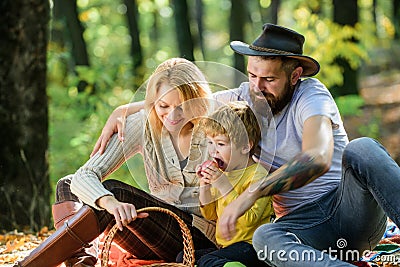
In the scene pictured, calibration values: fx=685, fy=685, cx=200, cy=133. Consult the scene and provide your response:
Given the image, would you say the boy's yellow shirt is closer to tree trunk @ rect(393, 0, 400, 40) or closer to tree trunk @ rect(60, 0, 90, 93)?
tree trunk @ rect(60, 0, 90, 93)

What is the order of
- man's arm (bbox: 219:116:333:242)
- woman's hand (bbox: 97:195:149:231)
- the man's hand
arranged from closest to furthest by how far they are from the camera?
man's arm (bbox: 219:116:333:242) → woman's hand (bbox: 97:195:149:231) → the man's hand

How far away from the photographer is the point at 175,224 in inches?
123

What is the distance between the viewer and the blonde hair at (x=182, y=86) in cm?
300

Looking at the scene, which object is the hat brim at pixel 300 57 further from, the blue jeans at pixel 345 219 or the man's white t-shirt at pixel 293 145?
the blue jeans at pixel 345 219

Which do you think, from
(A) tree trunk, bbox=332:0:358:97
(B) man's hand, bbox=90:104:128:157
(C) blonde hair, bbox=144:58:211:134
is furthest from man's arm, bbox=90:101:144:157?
(A) tree trunk, bbox=332:0:358:97

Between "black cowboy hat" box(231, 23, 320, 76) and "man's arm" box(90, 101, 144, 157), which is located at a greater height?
"black cowboy hat" box(231, 23, 320, 76)

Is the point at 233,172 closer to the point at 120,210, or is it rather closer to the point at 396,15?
the point at 120,210

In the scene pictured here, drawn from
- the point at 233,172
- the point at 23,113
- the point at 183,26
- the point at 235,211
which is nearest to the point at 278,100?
the point at 233,172

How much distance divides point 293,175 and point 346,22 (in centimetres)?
788

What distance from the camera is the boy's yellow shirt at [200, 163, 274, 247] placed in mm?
2924

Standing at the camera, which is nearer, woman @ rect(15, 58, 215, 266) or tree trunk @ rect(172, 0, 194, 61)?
woman @ rect(15, 58, 215, 266)

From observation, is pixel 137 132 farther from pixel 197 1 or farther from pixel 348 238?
pixel 197 1

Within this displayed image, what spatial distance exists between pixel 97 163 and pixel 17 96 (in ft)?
6.37

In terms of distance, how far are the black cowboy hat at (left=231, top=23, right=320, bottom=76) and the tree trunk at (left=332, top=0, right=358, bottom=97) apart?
23.9 ft
